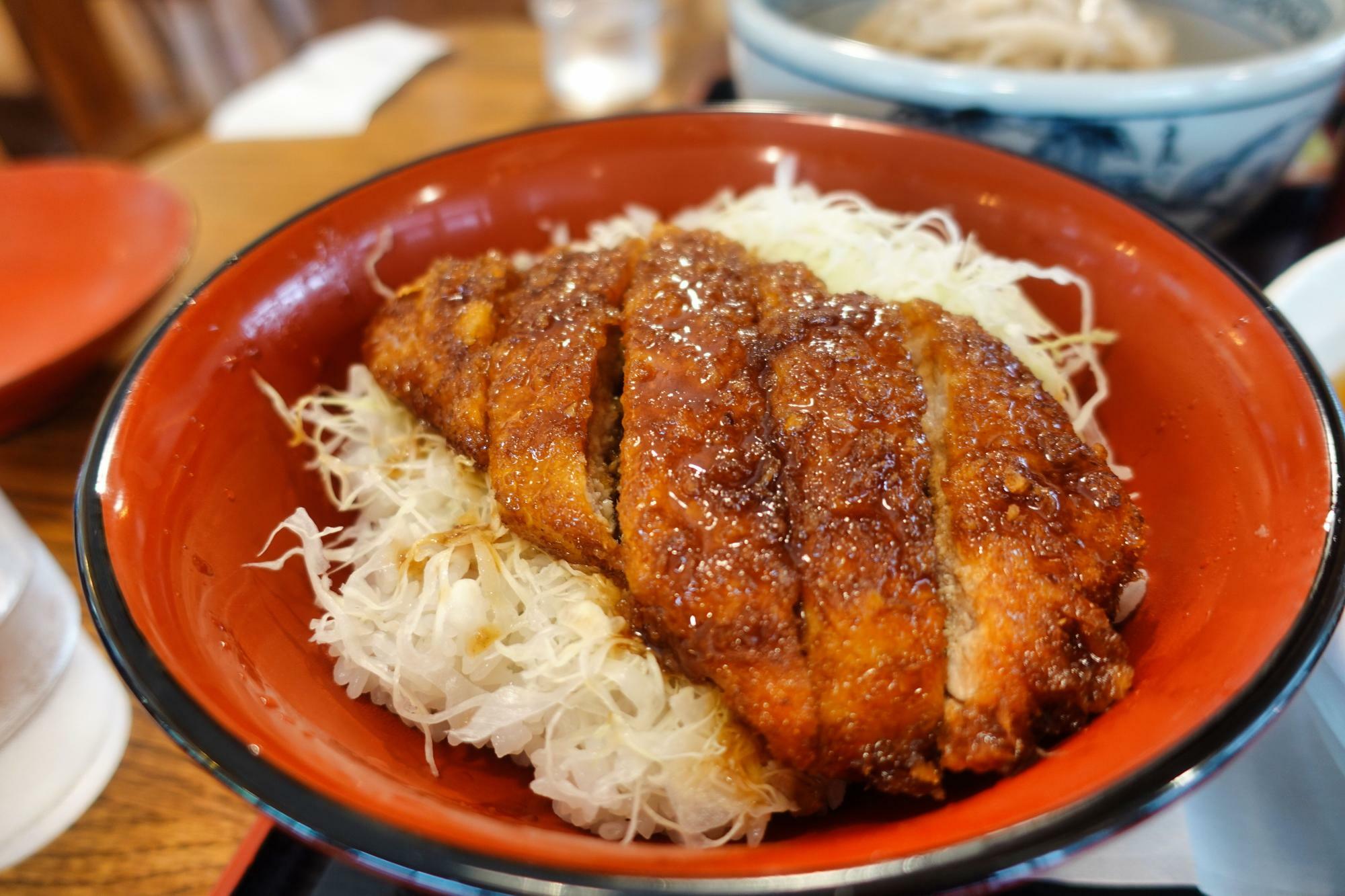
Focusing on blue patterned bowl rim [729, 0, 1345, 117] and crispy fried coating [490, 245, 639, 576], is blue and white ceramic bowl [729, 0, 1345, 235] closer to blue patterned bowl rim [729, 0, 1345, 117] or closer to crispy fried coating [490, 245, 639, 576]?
blue patterned bowl rim [729, 0, 1345, 117]

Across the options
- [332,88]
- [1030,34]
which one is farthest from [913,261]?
[332,88]

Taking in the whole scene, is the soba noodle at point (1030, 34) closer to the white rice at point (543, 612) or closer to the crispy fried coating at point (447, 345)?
the white rice at point (543, 612)

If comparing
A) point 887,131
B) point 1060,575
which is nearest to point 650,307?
point 1060,575

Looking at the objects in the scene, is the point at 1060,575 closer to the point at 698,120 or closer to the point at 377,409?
the point at 377,409

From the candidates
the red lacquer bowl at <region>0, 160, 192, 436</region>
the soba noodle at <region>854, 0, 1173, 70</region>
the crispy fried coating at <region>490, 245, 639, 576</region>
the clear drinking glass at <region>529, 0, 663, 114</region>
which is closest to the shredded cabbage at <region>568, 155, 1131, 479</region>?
the crispy fried coating at <region>490, 245, 639, 576</region>

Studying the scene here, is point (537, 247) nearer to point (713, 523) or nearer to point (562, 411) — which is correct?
point (562, 411)

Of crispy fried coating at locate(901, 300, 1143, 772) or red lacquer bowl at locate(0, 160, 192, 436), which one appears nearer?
crispy fried coating at locate(901, 300, 1143, 772)
